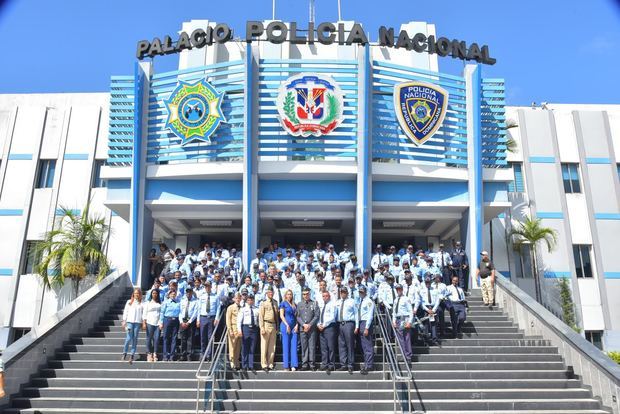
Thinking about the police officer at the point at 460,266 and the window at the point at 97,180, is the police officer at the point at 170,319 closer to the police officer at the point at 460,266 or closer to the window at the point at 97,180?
the police officer at the point at 460,266

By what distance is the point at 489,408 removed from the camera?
9.87m

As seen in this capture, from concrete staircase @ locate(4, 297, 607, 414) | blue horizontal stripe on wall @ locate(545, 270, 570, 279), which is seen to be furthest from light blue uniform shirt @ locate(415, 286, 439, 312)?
blue horizontal stripe on wall @ locate(545, 270, 570, 279)

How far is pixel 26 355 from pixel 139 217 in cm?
726

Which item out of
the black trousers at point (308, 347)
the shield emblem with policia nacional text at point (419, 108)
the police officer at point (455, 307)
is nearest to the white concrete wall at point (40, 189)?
the shield emblem with policia nacional text at point (419, 108)

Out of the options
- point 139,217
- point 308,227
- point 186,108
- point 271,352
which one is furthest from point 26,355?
point 308,227

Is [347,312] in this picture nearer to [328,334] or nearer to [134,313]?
[328,334]

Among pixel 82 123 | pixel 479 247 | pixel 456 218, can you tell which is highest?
Answer: pixel 82 123

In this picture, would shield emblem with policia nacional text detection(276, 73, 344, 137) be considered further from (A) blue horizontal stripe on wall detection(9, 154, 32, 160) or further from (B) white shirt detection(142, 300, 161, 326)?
(A) blue horizontal stripe on wall detection(9, 154, 32, 160)

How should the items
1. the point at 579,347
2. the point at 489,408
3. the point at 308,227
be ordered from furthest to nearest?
1. the point at 308,227
2. the point at 579,347
3. the point at 489,408

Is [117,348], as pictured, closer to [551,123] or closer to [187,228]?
[187,228]

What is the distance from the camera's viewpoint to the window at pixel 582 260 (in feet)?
74.3

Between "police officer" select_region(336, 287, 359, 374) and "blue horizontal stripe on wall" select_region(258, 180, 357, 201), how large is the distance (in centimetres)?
698

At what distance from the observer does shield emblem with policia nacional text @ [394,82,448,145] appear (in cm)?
1738

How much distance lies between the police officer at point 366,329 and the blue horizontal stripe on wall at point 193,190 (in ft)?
25.5
